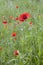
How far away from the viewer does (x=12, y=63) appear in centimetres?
249

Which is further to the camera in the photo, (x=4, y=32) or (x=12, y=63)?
(x=4, y=32)

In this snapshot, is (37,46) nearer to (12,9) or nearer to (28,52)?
(28,52)

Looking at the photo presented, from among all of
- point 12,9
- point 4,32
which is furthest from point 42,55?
point 12,9

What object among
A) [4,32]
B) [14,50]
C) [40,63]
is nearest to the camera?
[40,63]

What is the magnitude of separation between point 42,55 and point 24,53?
17 centimetres

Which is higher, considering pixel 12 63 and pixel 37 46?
pixel 37 46

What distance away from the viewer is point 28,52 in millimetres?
2418

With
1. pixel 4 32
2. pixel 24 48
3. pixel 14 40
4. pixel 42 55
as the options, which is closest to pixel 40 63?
pixel 42 55

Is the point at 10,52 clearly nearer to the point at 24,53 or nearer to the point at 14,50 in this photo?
the point at 14,50

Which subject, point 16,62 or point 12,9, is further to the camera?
point 12,9

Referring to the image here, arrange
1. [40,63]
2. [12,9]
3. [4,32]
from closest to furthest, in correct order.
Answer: [40,63] < [4,32] < [12,9]

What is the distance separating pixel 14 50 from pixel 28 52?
230 mm

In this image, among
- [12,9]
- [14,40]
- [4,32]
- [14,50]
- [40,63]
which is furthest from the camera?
[12,9]

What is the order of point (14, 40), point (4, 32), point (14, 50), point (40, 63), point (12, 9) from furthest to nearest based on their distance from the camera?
point (12, 9) < point (4, 32) < point (14, 40) < point (14, 50) < point (40, 63)
